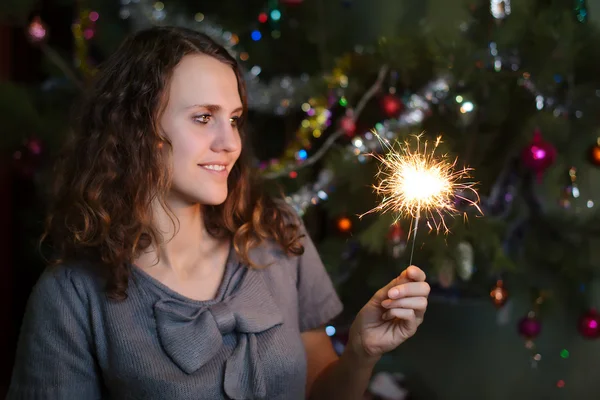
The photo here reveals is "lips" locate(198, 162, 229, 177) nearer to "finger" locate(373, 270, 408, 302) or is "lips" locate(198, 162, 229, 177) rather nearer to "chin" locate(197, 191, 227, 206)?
"chin" locate(197, 191, 227, 206)

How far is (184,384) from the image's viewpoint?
3.96ft

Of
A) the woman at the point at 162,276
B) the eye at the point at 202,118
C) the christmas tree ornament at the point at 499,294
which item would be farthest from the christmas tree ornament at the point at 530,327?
the eye at the point at 202,118

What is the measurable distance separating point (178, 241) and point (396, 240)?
0.56 meters

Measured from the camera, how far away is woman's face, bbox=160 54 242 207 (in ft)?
4.15

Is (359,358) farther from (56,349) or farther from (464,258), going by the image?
(56,349)

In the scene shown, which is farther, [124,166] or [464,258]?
[464,258]

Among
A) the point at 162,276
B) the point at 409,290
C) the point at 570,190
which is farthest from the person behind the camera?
the point at 570,190

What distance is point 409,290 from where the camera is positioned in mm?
1023

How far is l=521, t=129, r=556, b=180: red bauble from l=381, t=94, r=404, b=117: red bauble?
371 mm

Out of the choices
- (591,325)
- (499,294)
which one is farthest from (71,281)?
(591,325)

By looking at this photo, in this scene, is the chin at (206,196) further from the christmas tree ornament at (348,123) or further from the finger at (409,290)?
the christmas tree ornament at (348,123)

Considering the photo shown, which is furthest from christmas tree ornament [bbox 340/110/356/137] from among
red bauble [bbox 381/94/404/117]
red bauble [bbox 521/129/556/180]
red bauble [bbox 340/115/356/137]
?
red bauble [bbox 521/129/556/180]

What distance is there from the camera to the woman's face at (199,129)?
1264mm

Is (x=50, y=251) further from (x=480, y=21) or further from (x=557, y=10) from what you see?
(x=557, y=10)
